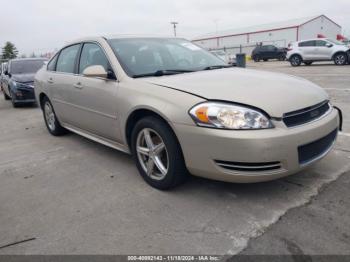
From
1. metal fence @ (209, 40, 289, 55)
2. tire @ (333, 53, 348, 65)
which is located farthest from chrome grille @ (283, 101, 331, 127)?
metal fence @ (209, 40, 289, 55)

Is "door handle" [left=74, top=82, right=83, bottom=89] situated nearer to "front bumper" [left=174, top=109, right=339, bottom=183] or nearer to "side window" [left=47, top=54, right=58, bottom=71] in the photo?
"side window" [left=47, top=54, right=58, bottom=71]

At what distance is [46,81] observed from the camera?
5266 millimetres

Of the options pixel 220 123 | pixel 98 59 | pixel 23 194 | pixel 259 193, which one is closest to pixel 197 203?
pixel 259 193

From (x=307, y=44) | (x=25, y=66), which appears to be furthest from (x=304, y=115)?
(x=307, y=44)

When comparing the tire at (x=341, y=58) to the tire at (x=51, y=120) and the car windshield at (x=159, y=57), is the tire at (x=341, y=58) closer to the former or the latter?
the car windshield at (x=159, y=57)

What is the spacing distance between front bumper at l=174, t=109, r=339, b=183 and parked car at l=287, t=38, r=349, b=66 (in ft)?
58.5

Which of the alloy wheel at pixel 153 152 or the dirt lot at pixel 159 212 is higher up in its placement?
the alloy wheel at pixel 153 152

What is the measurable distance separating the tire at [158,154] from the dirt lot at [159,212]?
144 mm

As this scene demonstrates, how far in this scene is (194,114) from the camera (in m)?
2.68

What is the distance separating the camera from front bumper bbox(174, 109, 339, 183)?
8.25ft

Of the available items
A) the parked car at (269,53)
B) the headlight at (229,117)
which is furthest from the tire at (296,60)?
the headlight at (229,117)

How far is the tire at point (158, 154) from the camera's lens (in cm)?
290

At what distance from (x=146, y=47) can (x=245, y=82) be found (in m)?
1.41

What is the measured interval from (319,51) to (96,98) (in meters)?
18.4
